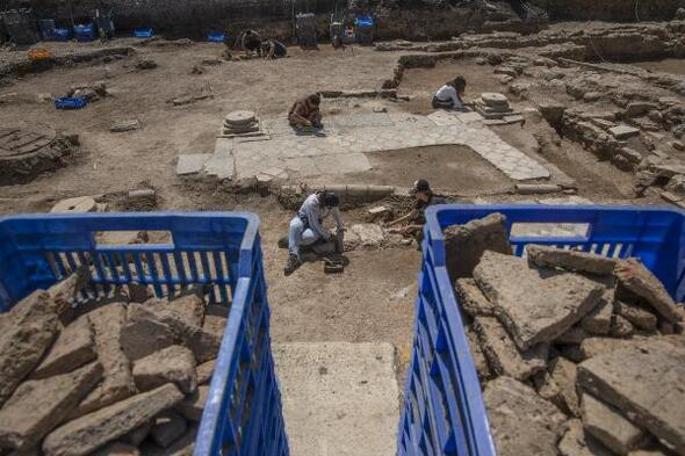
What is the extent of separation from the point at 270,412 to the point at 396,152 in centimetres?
695

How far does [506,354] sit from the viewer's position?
→ 2150mm

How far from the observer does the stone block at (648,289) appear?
2410mm

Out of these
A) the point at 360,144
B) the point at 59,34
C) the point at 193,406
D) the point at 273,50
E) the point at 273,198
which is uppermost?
the point at 193,406

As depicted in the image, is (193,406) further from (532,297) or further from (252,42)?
(252,42)

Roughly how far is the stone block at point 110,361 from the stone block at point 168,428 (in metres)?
0.19

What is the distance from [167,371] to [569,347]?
1.92 metres

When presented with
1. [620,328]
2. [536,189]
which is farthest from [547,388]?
[536,189]

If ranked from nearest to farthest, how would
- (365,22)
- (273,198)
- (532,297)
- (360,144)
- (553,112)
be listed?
1. (532,297)
2. (273,198)
3. (360,144)
4. (553,112)
5. (365,22)

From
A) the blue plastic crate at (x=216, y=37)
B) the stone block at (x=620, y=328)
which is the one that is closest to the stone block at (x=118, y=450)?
the stone block at (x=620, y=328)

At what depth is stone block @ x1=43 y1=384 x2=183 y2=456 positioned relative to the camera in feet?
6.28

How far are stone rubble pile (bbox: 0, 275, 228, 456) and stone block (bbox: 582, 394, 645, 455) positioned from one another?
64.6 inches

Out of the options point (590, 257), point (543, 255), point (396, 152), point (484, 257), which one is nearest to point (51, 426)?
point (484, 257)

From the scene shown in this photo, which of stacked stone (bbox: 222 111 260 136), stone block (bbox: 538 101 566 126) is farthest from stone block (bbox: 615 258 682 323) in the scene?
stone block (bbox: 538 101 566 126)

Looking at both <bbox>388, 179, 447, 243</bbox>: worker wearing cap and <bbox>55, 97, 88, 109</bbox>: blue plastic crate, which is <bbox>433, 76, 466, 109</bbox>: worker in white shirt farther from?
<bbox>55, 97, 88, 109</bbox>: blue plastic crate
